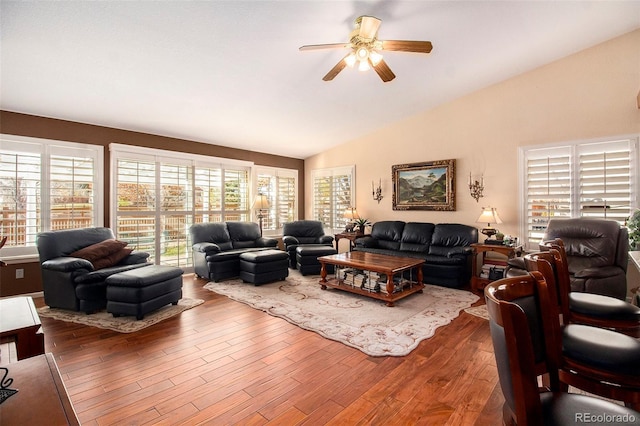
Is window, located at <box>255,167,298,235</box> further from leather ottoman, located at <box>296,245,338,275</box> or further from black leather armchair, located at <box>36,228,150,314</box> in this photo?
black leather armchair, located at <box>36,228,150,314</box>

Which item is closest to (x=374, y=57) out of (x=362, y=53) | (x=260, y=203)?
(x=362, y=53)

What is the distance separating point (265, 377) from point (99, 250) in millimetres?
3086

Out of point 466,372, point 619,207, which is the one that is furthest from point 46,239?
point 619,207

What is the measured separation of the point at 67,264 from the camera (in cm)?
365

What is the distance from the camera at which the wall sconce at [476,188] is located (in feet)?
17.5

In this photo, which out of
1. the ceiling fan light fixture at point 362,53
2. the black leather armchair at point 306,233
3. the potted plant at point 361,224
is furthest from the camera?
the potted plant at point 361,224

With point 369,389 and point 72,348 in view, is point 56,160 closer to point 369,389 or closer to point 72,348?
point 72,348

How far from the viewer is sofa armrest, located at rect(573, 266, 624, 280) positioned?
3283 millimetres

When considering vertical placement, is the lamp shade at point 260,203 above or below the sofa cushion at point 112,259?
above

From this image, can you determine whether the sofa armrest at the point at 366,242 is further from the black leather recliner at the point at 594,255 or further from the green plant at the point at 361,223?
the black leather recliner at the point at 594,255

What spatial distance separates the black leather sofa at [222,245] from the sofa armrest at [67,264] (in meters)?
1.74

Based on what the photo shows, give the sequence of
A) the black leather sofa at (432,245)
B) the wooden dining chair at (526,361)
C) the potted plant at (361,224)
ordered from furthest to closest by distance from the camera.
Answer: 1. the potted plant at (361,224)
2. the black leather sofa at (432,245)
3. the wooden dining chair at (526,361)

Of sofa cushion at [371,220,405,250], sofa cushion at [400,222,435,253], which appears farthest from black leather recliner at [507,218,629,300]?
sofa cushion at [371,220,405,250]

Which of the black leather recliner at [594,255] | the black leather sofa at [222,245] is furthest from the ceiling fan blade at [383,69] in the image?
the black leather sofa at [222,245]
